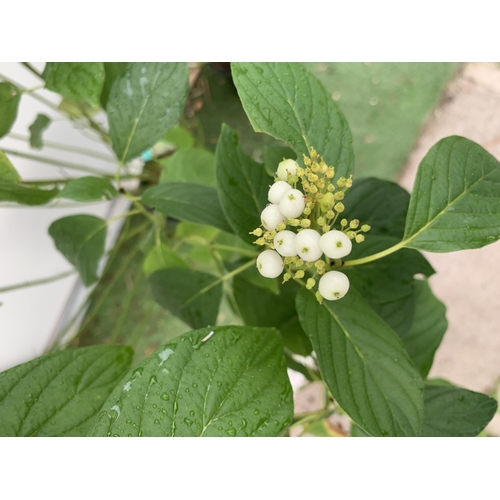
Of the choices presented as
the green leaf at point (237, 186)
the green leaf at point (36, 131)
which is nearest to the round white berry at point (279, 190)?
the green leaf at point (237, 186)

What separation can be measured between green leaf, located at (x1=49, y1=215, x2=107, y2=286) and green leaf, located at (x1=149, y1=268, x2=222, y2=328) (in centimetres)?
20

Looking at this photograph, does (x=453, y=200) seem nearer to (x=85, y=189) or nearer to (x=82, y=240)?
(x=85, y=189)

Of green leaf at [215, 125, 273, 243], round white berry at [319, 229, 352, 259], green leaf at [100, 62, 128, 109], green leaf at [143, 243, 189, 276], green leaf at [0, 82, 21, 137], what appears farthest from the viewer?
green leaf at [143, 243, 189, 276]

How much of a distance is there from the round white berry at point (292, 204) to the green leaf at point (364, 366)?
0.14 m

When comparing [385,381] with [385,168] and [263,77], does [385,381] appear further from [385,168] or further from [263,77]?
[385,168]

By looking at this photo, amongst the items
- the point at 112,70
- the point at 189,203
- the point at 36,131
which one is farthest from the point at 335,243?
the point at 36,131

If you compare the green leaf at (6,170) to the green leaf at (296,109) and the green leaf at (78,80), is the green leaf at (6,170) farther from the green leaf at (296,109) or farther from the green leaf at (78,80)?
the green leaf at (296,109)

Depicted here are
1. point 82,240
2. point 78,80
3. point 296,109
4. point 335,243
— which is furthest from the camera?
point 82,240

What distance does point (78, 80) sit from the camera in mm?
601

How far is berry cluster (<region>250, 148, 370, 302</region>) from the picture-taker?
15.7 inches

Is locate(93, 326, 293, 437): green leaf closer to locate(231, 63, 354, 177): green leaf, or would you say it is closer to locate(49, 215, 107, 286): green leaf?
locate(231, 63, 354, 177): green leaf

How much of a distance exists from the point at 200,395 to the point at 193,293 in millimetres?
333

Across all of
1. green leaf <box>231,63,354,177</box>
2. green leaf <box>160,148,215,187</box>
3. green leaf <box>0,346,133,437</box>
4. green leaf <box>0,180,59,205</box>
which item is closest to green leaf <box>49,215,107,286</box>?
green leaf <box>0,180,59,205</box>
